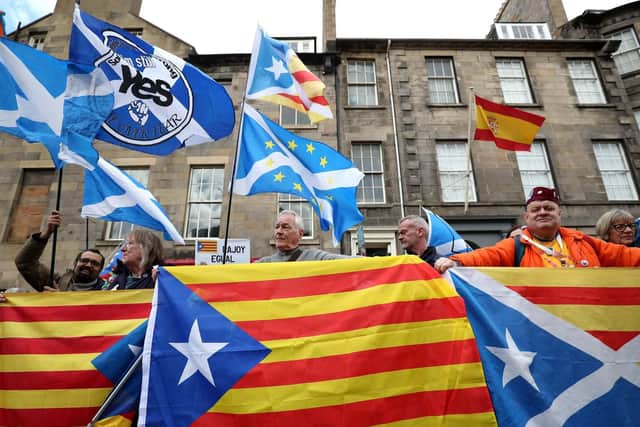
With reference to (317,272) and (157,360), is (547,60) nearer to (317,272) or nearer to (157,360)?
(317,272)

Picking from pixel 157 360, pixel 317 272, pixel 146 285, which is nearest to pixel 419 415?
pixel 317 272

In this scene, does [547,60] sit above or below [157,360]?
above

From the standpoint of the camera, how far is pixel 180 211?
36.2ft

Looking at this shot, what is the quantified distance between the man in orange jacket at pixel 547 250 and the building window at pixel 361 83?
10818 millimetres

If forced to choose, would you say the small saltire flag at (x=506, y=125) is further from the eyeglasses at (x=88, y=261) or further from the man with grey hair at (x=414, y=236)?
the eyeglasses at (x=88, y=261)

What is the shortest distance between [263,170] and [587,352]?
4.01m

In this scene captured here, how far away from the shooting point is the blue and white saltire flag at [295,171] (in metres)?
4.75

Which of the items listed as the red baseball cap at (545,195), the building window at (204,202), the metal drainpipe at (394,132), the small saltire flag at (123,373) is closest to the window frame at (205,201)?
the building window at (204,202)

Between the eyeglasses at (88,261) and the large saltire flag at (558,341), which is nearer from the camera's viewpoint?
the large saltire flag at (558,341)

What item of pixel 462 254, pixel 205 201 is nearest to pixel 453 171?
pixel 205 201

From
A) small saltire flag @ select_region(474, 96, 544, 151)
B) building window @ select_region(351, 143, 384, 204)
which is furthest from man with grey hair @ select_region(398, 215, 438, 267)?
building window @ select_region(351, 143, 384, 204)

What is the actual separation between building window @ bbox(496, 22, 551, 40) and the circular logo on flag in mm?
16678

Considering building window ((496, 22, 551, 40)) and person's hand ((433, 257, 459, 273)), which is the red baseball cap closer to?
person's hand ((433, 257, 459, 273))

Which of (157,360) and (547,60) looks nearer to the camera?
(157,360)
